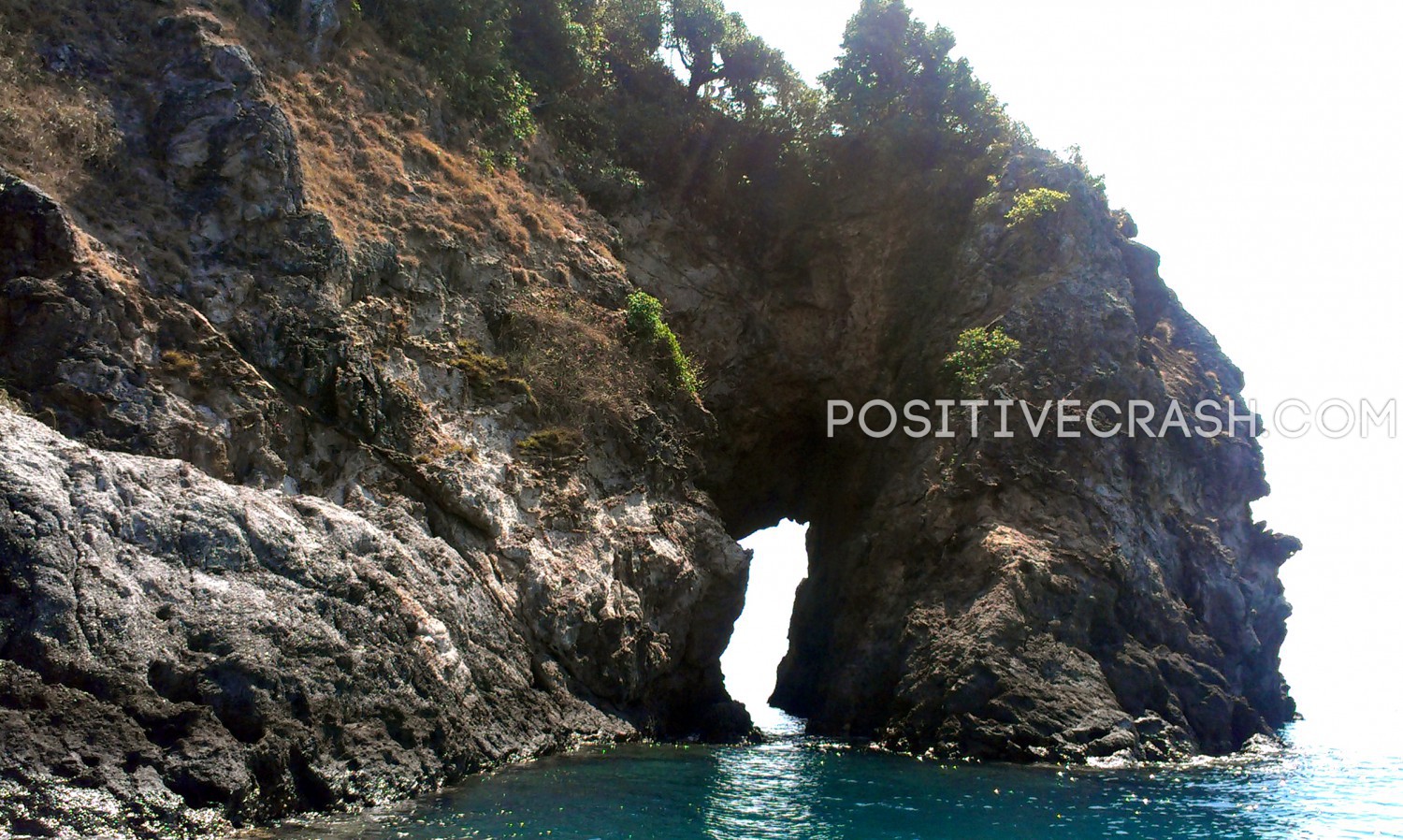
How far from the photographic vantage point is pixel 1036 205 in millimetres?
32219

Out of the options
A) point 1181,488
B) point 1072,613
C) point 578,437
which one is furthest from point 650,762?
point 1181,488

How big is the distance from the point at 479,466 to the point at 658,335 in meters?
8.43

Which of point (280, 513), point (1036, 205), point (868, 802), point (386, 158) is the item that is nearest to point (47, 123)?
point (386, 158)

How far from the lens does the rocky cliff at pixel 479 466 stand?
1264 centimetres

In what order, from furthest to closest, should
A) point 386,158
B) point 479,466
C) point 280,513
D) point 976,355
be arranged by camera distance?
point 976,355 < point 386,158 < point 479,466 < point 280,513

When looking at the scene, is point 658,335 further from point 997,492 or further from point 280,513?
point 280,513

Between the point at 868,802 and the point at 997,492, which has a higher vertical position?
the point at 997,492

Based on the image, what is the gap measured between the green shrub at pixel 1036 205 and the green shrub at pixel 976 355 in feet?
13.6

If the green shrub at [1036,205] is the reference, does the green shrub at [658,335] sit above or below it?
below

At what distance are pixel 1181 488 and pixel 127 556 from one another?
28.4 m

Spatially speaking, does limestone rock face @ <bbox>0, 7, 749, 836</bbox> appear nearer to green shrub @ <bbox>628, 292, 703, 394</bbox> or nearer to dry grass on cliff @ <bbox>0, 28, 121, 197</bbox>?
dry grass on cliff @ <bbox>0, 28, 121, 197</bbox>

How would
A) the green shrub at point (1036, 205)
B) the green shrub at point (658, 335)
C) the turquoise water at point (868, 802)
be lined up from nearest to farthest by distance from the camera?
1. the turquoise water at point (868, 802)
2. the green shrub at point (658, 335)
3. the green shrub at point (1036, 205)

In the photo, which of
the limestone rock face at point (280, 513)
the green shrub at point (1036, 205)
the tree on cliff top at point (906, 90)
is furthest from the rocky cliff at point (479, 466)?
the tree on cliff top at point (906, 90)

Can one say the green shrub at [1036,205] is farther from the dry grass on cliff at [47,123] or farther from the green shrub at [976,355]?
the dry grass on cliff at [47,123]
